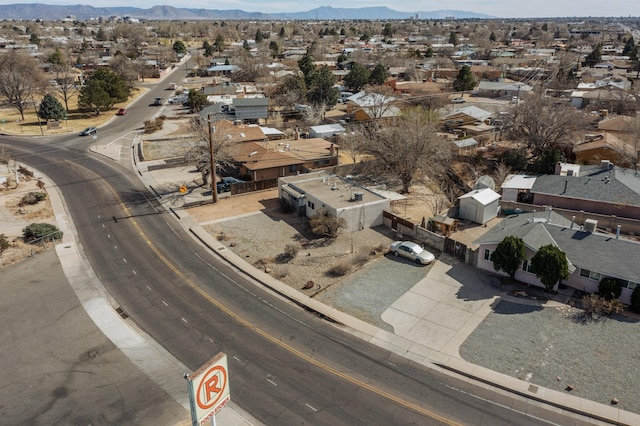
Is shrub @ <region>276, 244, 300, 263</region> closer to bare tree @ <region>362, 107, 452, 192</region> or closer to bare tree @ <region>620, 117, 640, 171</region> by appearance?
bare tree @ <region>362, 107, 452, 192</region>

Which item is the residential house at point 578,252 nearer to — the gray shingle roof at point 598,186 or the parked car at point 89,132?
the gray shingle roof at point 598,186

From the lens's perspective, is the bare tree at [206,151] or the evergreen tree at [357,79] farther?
the evergreen tree at [357,79]

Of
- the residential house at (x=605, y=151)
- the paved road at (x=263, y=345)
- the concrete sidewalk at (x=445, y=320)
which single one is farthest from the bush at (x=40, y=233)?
the residential house at (x=605, y=151)

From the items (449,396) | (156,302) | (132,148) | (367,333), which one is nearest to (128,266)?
(156,302)

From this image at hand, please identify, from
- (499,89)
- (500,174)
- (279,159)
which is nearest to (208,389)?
(279,159)

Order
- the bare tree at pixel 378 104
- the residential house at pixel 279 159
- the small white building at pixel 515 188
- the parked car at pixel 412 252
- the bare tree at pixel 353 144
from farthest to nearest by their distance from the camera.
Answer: the bare tree at pixel 378 104, the bare tree at pixel 353 144, the residential house at pixel 279 159, the small white building at pixel 515 188, the parked car at pixel 412 252

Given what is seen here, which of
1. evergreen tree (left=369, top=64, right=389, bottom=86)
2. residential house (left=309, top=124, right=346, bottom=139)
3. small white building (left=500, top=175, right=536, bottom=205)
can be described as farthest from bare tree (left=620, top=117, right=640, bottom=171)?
evergreen tree (left=369, top=64, right=389, bottom=86)
